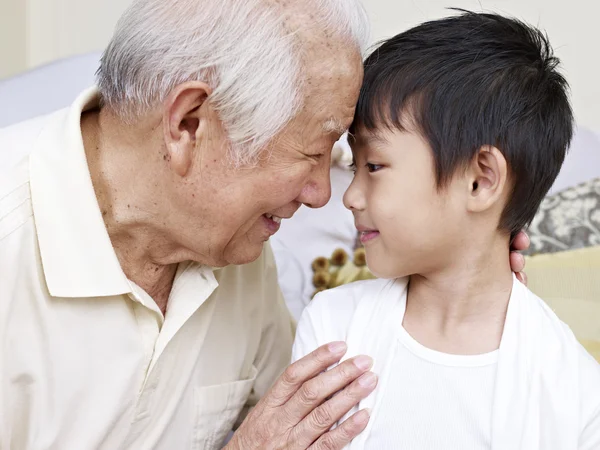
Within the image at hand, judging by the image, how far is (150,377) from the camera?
57.4 inches

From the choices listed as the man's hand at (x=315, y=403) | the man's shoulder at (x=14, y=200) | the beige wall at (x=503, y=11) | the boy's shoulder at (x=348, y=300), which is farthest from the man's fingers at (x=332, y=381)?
the beige wall at (x=503, y=11)

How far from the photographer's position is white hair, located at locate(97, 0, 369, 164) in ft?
4.07

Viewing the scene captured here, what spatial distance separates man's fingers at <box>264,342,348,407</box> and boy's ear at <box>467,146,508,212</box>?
345 millimetres

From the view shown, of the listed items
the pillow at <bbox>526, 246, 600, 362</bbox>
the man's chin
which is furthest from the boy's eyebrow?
the pillow at <bbox>526, 246, 600, 362</bbox>


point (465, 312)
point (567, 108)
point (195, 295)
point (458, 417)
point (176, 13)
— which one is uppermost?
point (176, 13)

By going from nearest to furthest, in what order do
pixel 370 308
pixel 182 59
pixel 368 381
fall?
pixel 182 59, pixel 368 381, pixel 370 308

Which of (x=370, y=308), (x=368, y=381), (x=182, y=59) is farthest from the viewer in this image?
(x=370, y=308)

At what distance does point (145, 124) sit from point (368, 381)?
0.59 m

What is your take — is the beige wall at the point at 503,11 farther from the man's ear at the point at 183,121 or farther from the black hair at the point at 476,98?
the man's ear at the point at 183,121

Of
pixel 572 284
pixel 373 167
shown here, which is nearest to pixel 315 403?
pixel 373 167

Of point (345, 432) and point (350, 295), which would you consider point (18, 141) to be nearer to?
point (350, 295)

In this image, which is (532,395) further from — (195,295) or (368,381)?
(195,295)

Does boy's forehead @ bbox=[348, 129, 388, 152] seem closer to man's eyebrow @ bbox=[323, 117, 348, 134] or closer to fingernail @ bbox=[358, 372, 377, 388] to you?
man's eyebrow @ bbox=[323, 117, 348, 134]

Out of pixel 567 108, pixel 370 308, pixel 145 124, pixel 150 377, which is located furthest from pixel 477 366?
pixel 145 124
